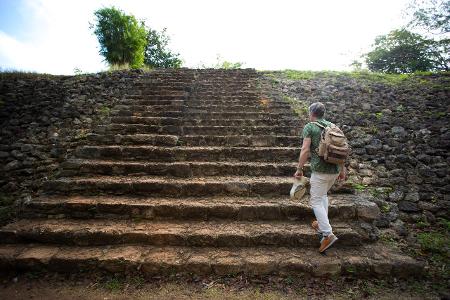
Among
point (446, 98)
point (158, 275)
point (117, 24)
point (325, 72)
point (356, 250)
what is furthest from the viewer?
point (117, 24)

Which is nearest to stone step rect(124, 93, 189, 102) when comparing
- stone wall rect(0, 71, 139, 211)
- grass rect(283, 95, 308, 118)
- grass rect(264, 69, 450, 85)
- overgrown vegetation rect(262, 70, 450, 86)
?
stone wall rect(0, 71, 139, 211)

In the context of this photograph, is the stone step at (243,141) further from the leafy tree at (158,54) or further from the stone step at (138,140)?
the leafy tree at (158,54)

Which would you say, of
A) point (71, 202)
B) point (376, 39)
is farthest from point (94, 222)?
point (376, 39)

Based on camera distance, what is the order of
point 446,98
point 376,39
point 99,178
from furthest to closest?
point 376,39, point 446,98, point 99,178

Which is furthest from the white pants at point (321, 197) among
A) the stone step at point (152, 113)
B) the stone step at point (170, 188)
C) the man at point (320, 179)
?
the stone step at point (152, 113)

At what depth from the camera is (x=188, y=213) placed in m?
3.26

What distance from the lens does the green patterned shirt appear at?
2.66 meters

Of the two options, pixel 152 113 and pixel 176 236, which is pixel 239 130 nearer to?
pixel 152 113

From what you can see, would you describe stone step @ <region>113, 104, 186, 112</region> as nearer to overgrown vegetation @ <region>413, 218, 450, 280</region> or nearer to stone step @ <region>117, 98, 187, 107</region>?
stone step @ <region>117, 98, 187, 107</region>

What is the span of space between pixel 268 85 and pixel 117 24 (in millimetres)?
7877

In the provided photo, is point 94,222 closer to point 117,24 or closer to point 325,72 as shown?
point 325,72

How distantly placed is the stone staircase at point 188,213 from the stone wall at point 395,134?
3.02 feet

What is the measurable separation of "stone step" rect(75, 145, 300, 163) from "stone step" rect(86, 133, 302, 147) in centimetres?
28

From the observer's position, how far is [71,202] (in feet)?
10.8
